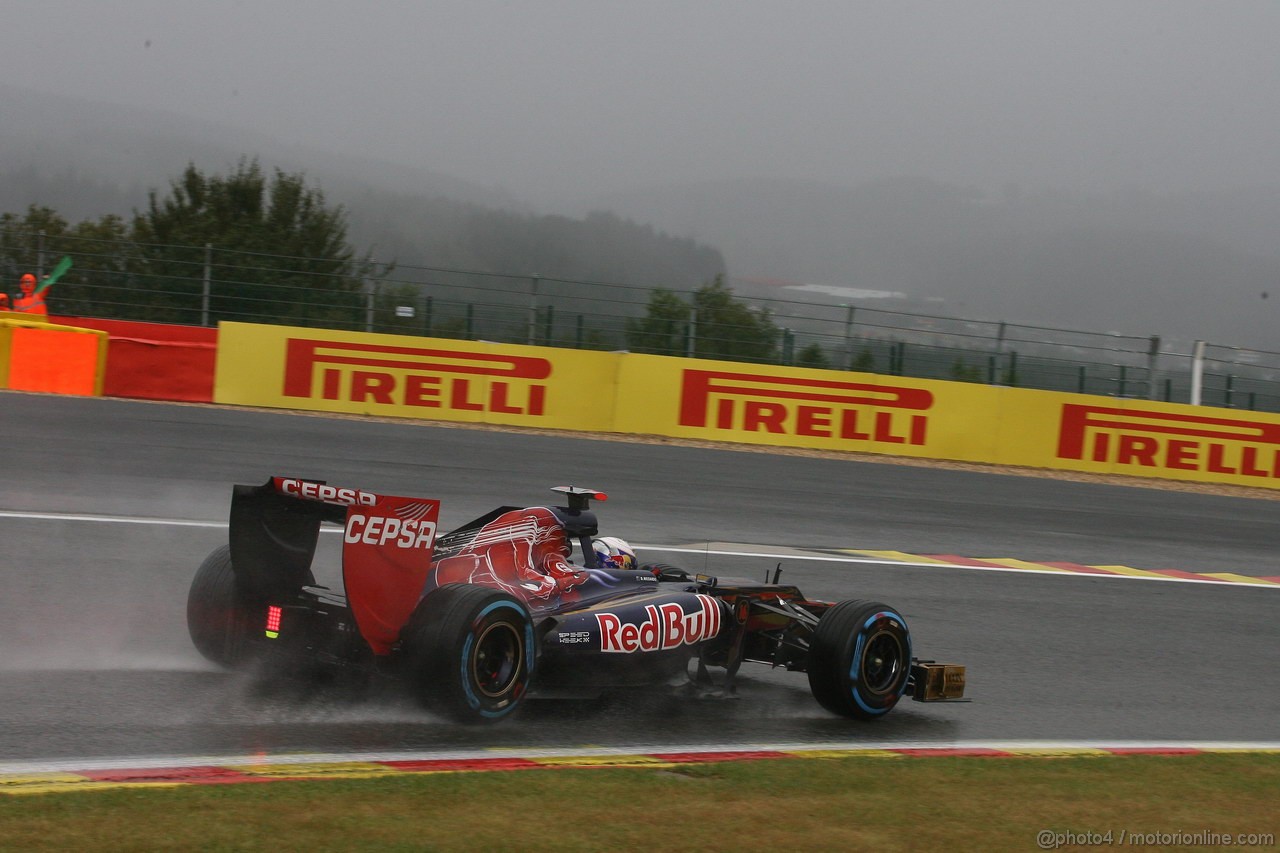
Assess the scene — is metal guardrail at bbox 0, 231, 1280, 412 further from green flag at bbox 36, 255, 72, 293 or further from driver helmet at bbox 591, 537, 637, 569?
driver helmet at bbox 591, 537, 637, 569

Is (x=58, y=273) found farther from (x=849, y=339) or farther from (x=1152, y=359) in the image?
(x=1152, y=359)

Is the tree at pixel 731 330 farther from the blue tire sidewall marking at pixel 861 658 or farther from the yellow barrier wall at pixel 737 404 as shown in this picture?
the blue tire sidewall marking at pixel 861 658

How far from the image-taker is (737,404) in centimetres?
2045

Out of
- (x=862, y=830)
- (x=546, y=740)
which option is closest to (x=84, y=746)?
(x=546, y=740)

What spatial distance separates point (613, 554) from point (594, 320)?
16385 mm

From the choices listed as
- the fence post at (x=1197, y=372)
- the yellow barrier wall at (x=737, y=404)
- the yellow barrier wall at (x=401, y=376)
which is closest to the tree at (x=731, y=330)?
the yellow barrier wall at (x=737, y=404)

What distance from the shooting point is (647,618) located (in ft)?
19.6

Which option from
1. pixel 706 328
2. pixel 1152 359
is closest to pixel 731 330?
pixel 706 328

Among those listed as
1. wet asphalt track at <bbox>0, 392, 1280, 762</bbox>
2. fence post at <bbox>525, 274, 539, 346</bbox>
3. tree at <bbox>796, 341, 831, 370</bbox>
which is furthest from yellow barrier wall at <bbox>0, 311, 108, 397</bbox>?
tree at <bbox>796, 341, 831, 370</bbox>

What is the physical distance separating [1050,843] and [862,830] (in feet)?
2.14

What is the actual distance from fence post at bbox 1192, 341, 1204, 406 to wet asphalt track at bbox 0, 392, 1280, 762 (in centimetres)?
323

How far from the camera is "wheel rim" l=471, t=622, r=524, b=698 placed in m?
5.42

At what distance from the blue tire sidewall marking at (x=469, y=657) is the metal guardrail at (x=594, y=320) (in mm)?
16856

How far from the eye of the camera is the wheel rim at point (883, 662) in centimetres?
638
